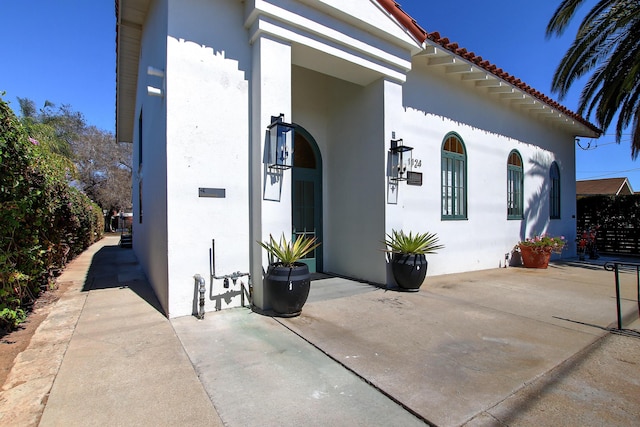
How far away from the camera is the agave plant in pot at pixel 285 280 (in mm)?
4391

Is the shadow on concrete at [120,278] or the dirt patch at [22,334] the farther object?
the shadow on concrete at [120,278]

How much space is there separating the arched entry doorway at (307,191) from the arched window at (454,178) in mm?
3228

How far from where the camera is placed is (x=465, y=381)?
2846 millimetres

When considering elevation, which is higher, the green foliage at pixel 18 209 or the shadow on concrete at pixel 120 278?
the green foliage at pixel 18 209

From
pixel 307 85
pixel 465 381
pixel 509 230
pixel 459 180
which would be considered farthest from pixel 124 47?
pixel 509 230

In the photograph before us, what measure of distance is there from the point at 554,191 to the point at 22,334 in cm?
1488

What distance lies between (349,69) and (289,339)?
4897mm

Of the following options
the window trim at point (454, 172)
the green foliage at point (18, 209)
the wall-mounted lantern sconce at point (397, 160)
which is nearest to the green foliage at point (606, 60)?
the window trim at point (454, 172)

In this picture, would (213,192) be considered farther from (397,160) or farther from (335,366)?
(397,160)

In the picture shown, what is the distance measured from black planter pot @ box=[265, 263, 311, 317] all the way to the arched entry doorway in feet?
8.51

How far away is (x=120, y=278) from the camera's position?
24.4 ft

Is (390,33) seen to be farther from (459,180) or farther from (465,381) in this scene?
(465,381)

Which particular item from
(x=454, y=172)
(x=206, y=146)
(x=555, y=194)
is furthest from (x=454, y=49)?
(x=555, y=194)

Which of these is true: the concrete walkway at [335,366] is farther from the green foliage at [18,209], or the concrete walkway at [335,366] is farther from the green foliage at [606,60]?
the green foliage at [606,60]
